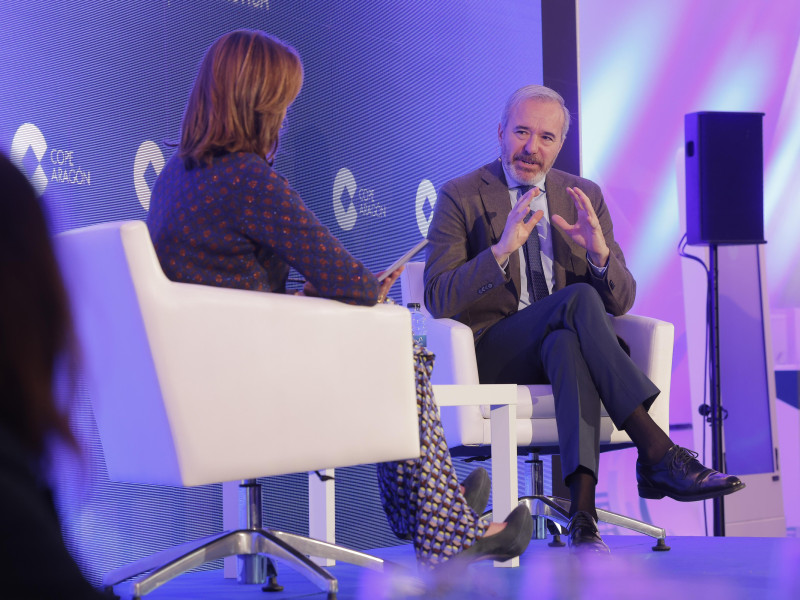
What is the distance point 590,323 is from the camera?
2.70m

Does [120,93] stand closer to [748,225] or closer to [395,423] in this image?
[395,423]

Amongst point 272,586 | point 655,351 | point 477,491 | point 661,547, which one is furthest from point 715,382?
point 272,586

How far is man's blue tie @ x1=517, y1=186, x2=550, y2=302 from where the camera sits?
317 centimetres

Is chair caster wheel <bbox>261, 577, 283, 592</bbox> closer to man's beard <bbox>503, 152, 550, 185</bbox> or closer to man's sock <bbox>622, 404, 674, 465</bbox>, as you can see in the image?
man's sock <bbox>622, 404, 674, 465</bbox>

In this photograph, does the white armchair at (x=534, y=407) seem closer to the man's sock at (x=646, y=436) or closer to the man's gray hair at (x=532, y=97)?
the man's sock at (x=646, y=436)

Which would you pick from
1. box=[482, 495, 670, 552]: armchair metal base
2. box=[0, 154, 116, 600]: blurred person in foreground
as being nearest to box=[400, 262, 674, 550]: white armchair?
box=[482, 495, 670, 552]: armchair metal base

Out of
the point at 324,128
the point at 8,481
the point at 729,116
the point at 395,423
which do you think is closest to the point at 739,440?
the point at 729,116

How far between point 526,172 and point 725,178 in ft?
3.31

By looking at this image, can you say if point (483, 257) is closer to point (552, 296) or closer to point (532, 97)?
point (552, 296)

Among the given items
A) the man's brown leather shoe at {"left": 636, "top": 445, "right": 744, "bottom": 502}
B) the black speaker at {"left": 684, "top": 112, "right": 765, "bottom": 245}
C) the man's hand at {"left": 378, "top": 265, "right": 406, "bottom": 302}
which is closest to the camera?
the man's hand at {"left": 378, "top": 265, "right": 406, "bottom": 302}

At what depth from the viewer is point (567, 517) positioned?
2.92m

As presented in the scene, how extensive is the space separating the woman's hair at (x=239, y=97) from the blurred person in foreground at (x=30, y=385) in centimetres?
128

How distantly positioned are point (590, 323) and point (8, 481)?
2.21m

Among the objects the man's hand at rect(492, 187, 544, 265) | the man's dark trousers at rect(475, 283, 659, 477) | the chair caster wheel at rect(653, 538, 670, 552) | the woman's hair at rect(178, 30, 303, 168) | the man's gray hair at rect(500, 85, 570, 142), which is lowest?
the chair caster wheel at rect(653, 538, 670, 552)
